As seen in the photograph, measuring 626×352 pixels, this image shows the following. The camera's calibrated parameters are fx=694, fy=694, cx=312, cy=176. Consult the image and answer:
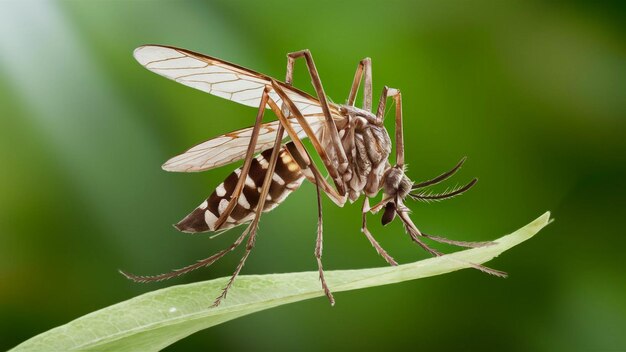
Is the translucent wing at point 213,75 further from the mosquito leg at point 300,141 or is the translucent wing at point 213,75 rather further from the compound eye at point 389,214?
the compound eye at point 389,214

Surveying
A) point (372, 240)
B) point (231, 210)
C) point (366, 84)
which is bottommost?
point (372, 240)

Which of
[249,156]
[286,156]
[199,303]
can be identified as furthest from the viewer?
[286,156]

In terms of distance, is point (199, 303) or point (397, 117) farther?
point (397, 117)

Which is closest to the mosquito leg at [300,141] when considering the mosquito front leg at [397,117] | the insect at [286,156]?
the insect at [286,156]

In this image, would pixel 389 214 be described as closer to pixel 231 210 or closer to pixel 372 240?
pixel 372 240

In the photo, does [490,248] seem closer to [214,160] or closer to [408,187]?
[408,187]

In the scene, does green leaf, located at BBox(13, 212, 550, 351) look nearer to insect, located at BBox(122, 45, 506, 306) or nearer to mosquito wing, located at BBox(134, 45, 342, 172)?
insect, located at BBox(122, 45, 506, 306)

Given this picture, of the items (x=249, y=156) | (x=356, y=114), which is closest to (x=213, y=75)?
Result: (x=249, y=156)

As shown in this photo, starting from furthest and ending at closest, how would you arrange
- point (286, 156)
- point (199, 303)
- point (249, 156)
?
point (286, 156) < point (249, 156) < point (199, 303)

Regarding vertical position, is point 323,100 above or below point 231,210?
above
